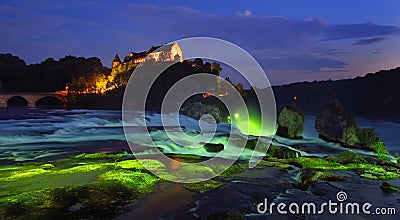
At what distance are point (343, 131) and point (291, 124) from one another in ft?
26.8

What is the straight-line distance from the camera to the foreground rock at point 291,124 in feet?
157

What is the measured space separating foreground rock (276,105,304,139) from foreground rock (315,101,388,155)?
408cm

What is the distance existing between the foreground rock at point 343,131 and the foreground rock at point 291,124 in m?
4.08

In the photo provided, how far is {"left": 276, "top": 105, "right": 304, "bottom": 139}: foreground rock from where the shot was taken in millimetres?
47938

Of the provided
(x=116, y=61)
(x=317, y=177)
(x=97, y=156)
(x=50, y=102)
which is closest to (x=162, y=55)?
(x=116, y=61)

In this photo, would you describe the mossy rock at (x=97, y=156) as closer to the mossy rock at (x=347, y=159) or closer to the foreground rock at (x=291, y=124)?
the mossy rock at (x=347, y=159)

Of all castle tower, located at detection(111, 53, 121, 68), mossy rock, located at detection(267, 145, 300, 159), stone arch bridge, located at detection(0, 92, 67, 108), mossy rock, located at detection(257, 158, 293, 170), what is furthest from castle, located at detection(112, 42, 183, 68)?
mossy rock, located at detection(257, 158, 293, 170)

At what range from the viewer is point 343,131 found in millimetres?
43281

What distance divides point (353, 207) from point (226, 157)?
1212 centimetres

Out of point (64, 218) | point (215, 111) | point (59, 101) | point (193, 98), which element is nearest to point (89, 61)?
point (59, 101)

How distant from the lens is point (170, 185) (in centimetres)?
1545

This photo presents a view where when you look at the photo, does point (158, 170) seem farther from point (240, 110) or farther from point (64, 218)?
point (240, 110)

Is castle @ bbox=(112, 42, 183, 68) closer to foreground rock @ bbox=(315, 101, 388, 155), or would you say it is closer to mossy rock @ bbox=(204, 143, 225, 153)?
foreground rock @ bbox=(315, 101, 388, 155)

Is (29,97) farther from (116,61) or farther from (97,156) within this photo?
(97,156)
